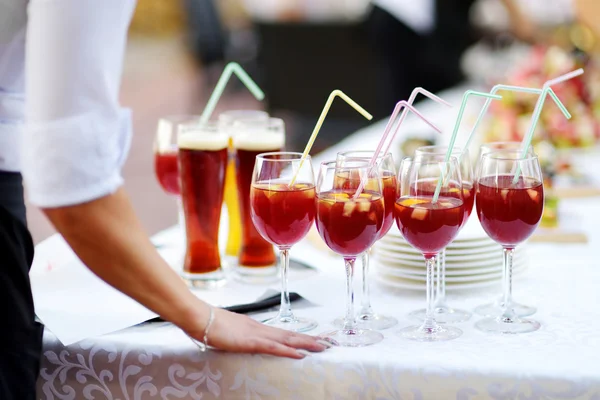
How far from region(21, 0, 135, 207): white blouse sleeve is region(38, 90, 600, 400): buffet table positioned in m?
0.32

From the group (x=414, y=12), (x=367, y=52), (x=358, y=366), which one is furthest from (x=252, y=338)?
(x=367, y=52)

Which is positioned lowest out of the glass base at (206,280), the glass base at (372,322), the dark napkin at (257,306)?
the glass base at (372,322)

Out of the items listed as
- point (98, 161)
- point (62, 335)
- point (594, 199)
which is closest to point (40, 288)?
point (62, 335)

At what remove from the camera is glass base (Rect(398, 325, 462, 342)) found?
1.23 m

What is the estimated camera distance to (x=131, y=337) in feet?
4.13

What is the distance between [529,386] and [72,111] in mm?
689

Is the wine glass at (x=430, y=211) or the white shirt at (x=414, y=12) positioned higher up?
the white shirt at (x=414, y=12)

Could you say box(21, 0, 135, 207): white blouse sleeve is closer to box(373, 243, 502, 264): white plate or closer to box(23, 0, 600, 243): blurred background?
box(373, 243, 502, 264): white plate

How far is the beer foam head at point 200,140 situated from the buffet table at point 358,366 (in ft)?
1.09

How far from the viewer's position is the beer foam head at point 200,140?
150 centimetres

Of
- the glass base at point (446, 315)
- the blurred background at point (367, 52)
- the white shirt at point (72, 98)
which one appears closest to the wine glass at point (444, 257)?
A: the glass base at point (446, 315)

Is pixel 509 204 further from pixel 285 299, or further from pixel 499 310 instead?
pixel 285 299

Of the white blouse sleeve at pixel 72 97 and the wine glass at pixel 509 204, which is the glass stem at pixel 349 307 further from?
the white blouse sleeve at pixel 72 97

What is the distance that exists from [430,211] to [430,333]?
18 cm
